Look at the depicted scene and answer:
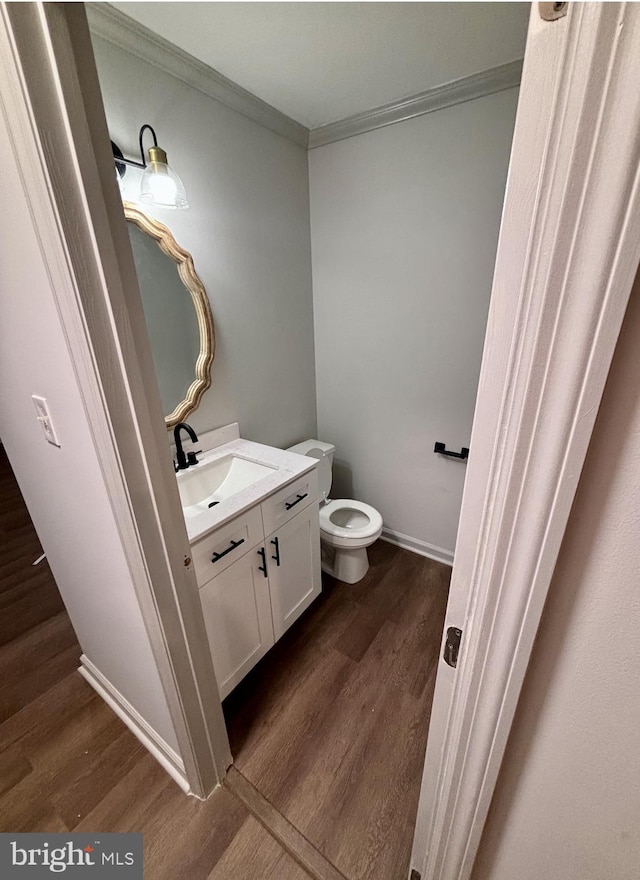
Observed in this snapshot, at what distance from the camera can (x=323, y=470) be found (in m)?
2.14

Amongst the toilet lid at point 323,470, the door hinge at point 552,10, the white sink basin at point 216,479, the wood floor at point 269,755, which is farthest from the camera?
the toilet lid at point 323,470

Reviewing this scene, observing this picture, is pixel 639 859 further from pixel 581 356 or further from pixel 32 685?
pixel 32 685

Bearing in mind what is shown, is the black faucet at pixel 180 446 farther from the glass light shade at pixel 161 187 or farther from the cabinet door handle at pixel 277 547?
the glass light shade at pixel 161 187

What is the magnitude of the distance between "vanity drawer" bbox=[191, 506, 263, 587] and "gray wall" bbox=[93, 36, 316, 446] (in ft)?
2.06

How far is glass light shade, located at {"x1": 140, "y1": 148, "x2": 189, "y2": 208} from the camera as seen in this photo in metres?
1.20

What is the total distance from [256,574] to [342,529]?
2.14 ft

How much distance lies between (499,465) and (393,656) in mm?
1531

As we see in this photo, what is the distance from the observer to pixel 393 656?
5.28 feet

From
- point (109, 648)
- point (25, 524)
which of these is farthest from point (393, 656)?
point (25, 524)

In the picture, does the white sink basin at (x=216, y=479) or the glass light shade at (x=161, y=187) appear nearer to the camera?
the glass light shade at (x=161, y=187)

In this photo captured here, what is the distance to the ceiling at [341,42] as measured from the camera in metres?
1.12

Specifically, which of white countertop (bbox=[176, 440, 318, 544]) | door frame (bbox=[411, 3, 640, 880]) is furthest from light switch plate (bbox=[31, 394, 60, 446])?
door frame (bbox=[411, 3, 640, 880])

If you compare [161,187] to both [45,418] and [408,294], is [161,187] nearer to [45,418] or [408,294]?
[45,418]

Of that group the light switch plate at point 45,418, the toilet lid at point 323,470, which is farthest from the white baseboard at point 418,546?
the light switch plate at point 45,418
